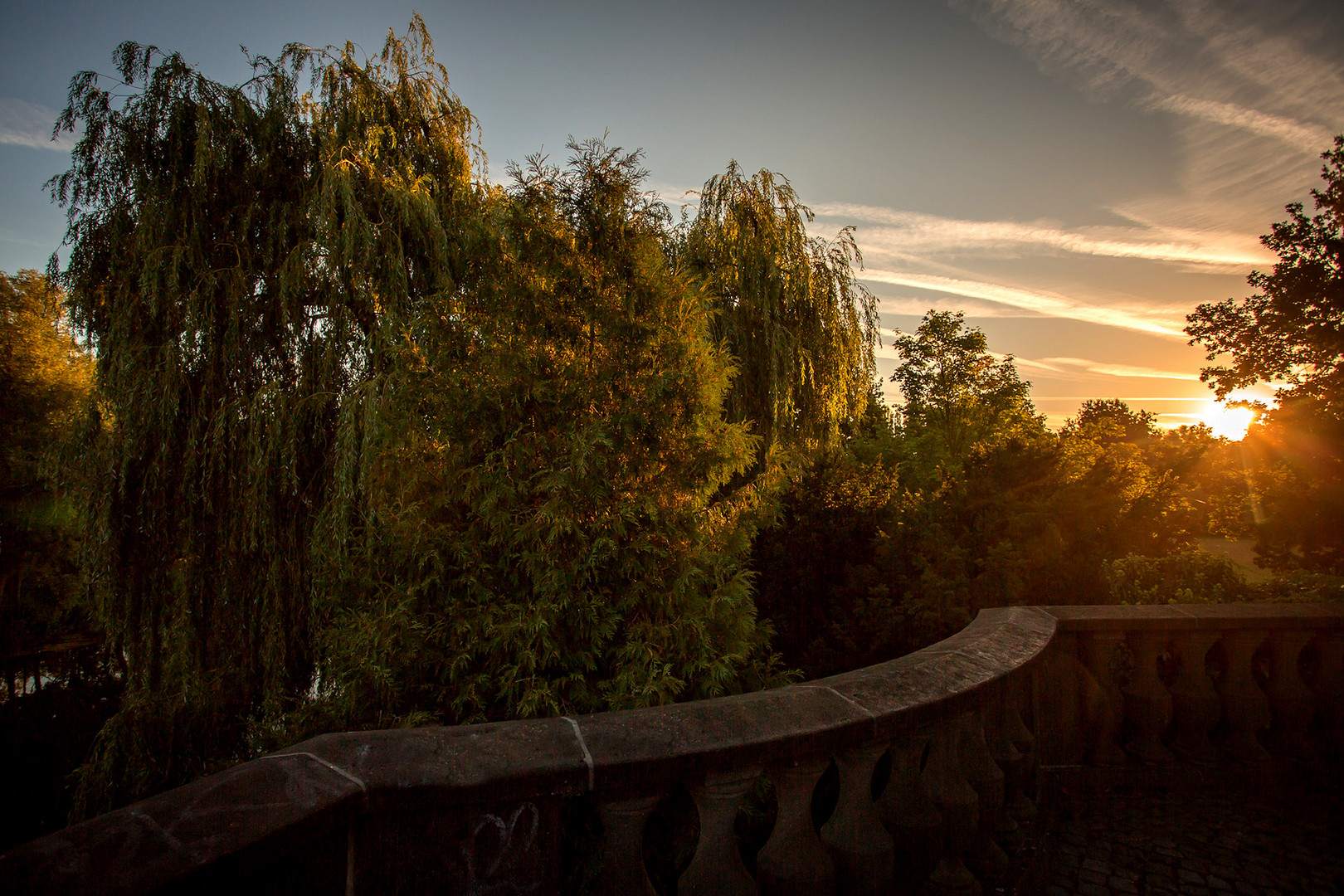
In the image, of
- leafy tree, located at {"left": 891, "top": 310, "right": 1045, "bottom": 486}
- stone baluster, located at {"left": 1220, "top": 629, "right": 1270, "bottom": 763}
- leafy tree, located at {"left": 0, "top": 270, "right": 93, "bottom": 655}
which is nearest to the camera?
stone baluster, located at {"left": 1220, "top": 629, "right": 1270, "bottom": 763}

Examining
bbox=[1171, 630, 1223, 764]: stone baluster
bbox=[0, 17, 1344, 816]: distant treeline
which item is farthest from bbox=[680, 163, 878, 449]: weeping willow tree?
bbox=[1171, 630, 1223, 764]: stone baluster

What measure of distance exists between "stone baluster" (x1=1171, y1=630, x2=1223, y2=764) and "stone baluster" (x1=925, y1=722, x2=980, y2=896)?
2275 millimetres

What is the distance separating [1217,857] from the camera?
279cm

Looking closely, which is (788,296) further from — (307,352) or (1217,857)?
(1217,857)

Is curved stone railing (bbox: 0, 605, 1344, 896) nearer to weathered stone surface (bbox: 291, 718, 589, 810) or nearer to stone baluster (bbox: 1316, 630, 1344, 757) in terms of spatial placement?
weathered stone surface (bbox: 291, 718, 589, 810)

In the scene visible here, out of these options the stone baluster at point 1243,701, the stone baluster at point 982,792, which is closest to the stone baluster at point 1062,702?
the stone baluster at point 1243,701

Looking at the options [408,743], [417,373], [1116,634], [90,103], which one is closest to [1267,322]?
[1116,634]

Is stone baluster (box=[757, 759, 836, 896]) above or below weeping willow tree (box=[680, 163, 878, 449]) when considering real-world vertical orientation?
below

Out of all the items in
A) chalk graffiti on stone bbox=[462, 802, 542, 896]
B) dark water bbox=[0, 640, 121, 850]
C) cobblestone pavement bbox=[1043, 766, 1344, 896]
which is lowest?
dark water bbox=[0, 640, 121, 850]

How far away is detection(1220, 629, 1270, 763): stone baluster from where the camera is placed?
3494 mm

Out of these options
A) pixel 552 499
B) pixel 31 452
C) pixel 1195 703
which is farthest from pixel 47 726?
pixel 1195 703

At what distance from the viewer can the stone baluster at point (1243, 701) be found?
3.49 m

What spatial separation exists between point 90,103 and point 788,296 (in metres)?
9.19

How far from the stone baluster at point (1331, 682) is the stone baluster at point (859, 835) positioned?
11.7 feet
